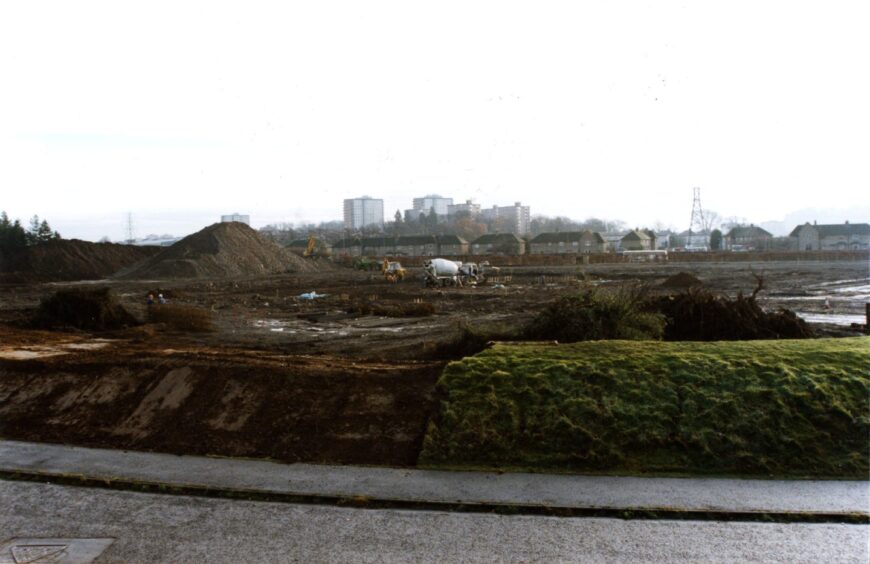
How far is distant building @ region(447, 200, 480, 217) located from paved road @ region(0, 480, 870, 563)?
535 ft

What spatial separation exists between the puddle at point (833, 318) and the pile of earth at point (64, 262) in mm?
60222

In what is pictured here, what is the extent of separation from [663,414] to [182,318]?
20.0m

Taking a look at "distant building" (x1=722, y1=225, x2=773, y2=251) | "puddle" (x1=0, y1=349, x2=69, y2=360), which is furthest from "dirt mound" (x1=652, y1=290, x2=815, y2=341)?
"distant building" (x1=722, y1=225, x2=773, y2=251)

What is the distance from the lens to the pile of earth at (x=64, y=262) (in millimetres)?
63750

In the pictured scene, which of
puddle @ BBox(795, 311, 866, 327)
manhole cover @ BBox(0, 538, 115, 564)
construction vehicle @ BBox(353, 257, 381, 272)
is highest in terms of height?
manhole cover @ BBox(0, 538, 115, 564)

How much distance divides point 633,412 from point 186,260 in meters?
65.7

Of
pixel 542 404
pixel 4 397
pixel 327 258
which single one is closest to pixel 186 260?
pixel 327 258

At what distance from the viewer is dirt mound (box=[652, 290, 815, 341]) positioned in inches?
548

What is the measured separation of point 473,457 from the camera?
27.1 feet

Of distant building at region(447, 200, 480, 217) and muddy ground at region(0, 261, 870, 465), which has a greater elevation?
distant building at region(447, 200, 480, 217)

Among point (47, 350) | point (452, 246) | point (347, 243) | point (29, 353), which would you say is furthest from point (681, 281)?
point (347, 243)

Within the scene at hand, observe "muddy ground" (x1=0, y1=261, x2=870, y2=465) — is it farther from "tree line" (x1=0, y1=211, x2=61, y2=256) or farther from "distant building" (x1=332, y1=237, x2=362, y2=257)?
"distant building" (x1=332, y1=237, x2=362, y2=257)

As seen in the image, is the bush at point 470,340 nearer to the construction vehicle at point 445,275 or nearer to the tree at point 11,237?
the construction vehicle at point 445,275

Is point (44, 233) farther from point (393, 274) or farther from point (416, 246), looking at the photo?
point (416, 246)
